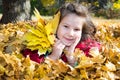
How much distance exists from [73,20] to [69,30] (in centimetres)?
12

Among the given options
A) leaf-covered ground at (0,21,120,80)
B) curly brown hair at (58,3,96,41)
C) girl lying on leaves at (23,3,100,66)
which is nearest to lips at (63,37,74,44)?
girl lying on leaves at (23,3,100,66)

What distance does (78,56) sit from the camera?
2893 mm

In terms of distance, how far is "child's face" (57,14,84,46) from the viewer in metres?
3.58

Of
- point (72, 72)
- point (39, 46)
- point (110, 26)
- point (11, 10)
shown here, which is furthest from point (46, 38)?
point (11, 10)

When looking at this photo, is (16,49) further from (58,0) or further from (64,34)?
(58,0)

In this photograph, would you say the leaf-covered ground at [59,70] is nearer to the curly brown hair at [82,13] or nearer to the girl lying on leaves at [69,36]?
the girl lying on leaves at [69,36]

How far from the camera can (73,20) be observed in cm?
367

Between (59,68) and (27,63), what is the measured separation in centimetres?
21

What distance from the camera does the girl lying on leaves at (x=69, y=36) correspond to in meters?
3.52

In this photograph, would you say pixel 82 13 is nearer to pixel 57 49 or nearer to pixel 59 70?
pixel 57 49

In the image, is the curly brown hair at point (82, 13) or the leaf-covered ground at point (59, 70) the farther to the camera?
the curly brown hair at point (82, 13)

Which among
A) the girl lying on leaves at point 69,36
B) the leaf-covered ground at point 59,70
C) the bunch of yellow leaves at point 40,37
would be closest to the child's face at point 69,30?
the girl lying on leaves at point 69,36

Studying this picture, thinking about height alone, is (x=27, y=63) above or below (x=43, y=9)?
below

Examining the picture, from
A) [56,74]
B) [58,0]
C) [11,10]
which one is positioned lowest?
[56,74]
